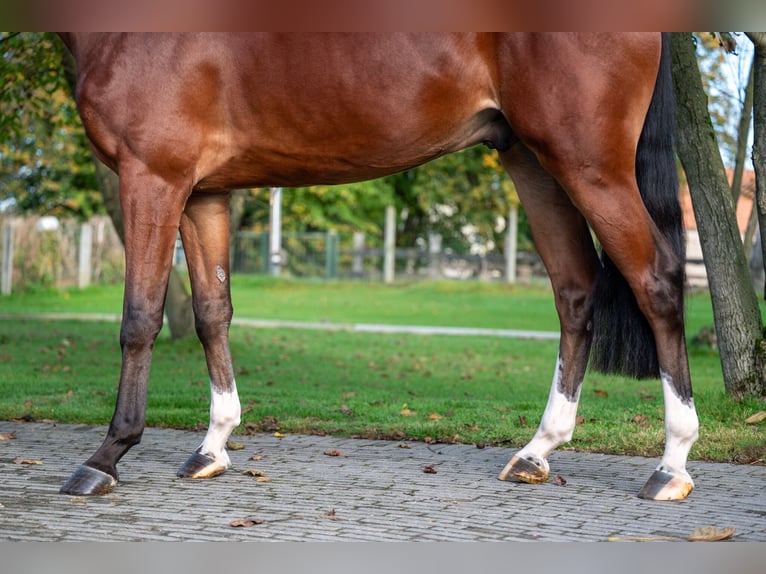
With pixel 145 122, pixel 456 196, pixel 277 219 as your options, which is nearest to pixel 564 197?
pixel 145 122

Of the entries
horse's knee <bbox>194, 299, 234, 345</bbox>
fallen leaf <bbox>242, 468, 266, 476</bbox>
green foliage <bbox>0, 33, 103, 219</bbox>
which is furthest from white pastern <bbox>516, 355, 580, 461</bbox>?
green foliage <bbox>0, 33, 103, 219</bbox>

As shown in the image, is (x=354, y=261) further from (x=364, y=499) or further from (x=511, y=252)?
(x=364, y=499)

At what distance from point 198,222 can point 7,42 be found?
659cm

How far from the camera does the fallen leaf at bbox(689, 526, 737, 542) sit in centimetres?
379

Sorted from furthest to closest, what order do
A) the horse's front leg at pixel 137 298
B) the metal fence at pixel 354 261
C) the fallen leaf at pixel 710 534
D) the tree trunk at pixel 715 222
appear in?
the metal fence at pixel 354 261 < the tree trunk at pixel 715 222 < the horse's front leg at pixel 137 298 < the fallen leaf at pixel 710 534

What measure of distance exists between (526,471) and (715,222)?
333 centimetres

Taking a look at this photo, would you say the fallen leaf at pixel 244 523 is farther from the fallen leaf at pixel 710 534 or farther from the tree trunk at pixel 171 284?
the tree trunk at pixel 171 284

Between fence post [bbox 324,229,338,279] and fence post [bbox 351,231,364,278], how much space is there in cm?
71

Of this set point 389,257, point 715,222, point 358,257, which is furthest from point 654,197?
point 358,257

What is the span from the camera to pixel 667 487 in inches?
183

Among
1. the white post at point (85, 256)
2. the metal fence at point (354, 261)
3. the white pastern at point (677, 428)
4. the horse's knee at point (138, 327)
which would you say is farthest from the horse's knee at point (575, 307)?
the metal fence at point (354, 261)

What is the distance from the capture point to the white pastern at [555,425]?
511cm

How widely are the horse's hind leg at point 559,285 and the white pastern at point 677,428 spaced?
1.87 feet

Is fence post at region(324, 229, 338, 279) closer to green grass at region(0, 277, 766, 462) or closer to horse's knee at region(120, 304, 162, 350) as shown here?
green grass at region(0, 277, 766, 462)
